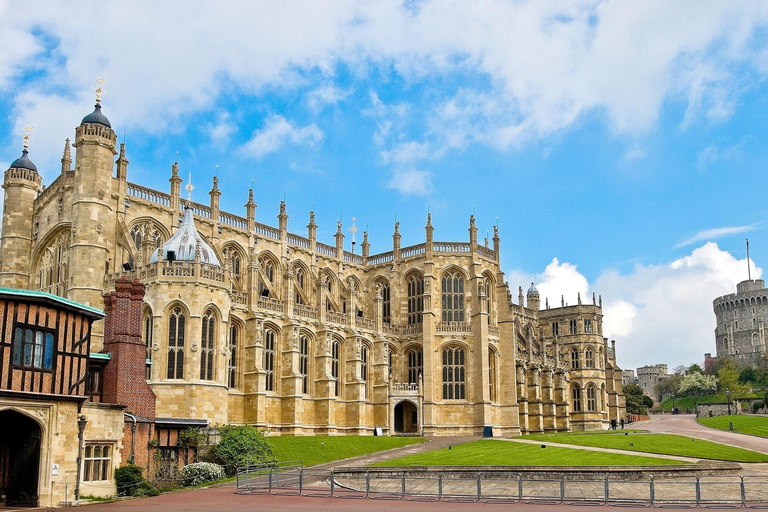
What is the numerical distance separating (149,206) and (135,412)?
24444 millimetres

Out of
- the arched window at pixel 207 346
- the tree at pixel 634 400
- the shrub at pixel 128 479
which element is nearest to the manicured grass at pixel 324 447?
the arched window at pixel 207 346

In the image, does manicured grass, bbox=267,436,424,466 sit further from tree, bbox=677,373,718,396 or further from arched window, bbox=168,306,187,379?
tree, bbox=677,373,718,396

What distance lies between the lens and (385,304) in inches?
2771

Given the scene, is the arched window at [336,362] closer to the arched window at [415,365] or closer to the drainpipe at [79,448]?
the arched window at [415,365]

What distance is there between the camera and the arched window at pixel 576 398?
8969 centimetres

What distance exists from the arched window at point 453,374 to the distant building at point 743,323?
113 meters

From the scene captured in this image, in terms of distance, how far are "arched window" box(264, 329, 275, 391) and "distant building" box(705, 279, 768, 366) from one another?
12947cm

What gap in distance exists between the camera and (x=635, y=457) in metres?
38.4

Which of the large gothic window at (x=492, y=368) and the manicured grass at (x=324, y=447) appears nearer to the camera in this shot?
the manicured grass at (x=324, y=447)

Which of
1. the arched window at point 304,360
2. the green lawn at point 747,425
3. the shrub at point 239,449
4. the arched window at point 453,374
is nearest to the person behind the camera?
the shrub at point 239,449

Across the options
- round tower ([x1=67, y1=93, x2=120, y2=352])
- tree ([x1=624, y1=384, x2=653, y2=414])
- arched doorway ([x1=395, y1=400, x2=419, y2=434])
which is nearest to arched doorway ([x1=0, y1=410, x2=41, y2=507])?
round tower ([x1=67, y1=93, x2=120, y2=352])

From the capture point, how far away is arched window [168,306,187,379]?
44375 mm

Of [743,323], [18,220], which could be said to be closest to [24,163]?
[18,220]

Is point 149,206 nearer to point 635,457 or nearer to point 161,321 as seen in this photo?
point 161,321
